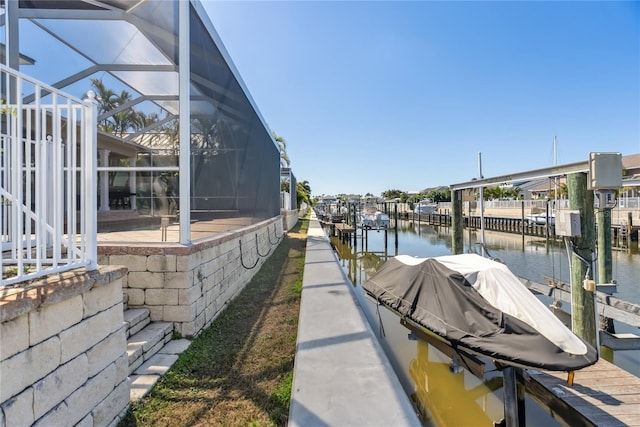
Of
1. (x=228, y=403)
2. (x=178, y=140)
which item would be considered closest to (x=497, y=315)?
(x=228, y=403)

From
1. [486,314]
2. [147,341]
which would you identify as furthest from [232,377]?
[486,314]

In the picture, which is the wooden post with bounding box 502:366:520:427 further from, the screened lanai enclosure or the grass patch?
the screened lanai enclosure

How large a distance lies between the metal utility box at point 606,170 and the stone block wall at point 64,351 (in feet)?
17.1

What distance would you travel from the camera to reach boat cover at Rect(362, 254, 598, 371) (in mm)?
2898

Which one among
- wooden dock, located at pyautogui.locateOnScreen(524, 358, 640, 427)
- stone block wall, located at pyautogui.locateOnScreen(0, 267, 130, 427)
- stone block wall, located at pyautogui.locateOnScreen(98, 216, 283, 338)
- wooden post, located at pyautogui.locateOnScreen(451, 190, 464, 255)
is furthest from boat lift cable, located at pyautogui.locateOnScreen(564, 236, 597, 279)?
stone block wall, located at pyautogui.locateOnScreen(0, 267, 130, 427)

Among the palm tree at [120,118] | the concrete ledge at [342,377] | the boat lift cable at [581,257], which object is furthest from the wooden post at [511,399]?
the palm tree at [120,118]

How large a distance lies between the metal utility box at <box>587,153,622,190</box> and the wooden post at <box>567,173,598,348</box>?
36cm

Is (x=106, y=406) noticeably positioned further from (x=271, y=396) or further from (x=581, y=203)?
(x=581, y=203)

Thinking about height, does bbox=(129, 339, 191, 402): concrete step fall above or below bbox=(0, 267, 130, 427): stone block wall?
below

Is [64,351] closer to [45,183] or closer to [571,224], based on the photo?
[45,183]

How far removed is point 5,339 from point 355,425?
83.8 inches

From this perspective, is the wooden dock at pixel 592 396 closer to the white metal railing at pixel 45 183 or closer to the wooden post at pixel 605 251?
the wooden post at pixel 605 251

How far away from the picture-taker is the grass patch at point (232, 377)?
2633mm

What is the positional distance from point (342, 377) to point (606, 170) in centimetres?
397
